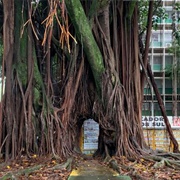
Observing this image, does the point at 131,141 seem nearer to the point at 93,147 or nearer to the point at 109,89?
the point at 109,89

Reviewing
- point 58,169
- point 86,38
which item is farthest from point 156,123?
point 58,169

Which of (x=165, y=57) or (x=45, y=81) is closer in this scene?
(x=45, y=81)

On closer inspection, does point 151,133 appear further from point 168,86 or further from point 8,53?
point 168,86

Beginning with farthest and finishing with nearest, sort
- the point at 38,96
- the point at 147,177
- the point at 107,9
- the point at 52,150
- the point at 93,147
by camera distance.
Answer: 1. the point at 93,147
2. the point at 107,9
3. the point at 38,96
4. the point at 52,150
5. the point at 147,177

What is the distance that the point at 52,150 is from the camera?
4.93 metres

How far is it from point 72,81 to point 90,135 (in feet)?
8.19

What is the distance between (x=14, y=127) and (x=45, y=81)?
3.38ft

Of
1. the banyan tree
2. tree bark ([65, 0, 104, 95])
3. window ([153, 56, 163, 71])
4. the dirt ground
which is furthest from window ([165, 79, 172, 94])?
the dirt ground

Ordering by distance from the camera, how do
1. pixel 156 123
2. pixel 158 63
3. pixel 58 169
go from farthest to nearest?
1. pixel 158 63
2. pixel 156 123
3. pixel 58 169

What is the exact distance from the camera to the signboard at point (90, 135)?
7540 mm

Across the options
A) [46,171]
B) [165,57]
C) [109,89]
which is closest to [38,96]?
[109,89]

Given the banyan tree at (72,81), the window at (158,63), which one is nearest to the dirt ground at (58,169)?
the banyan tree at (72,81)

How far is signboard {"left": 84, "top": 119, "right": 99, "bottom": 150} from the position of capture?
7.54m

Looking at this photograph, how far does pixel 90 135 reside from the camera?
762cm
